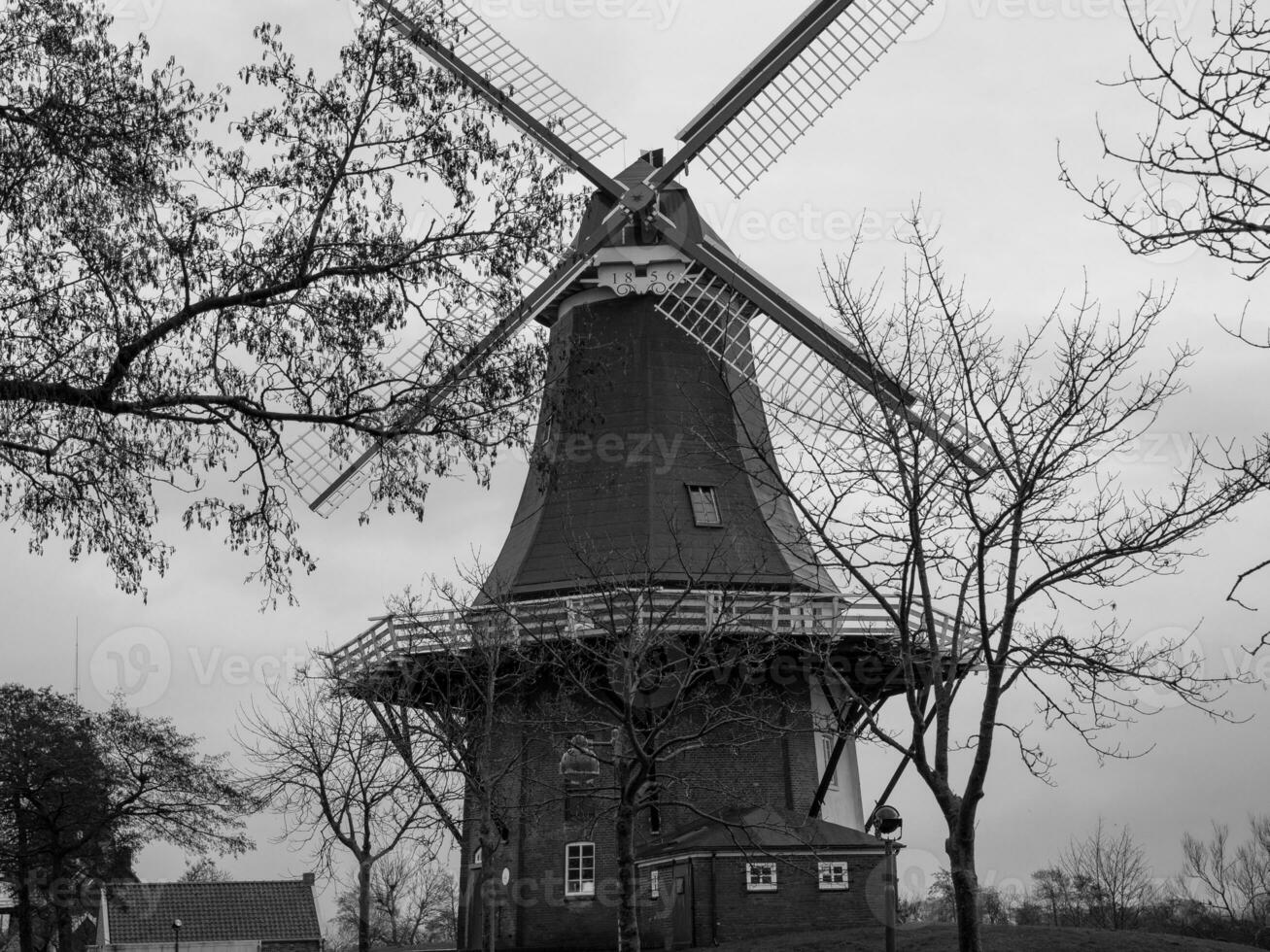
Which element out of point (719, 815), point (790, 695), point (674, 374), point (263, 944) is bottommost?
point (263, 944)

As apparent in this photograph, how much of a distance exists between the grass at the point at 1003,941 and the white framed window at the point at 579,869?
3.77 metres

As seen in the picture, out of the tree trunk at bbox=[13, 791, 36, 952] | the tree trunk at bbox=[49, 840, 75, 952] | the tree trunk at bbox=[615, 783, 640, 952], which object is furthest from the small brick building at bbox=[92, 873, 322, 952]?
the tree trunk at bbox=[615, 783, 640, 952]

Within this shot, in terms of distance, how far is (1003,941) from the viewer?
2397 centimetres

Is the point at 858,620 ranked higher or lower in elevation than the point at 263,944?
higher

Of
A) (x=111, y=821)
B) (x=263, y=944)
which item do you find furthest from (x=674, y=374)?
(x=263, y=944)

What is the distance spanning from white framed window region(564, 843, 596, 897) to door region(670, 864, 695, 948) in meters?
1.90

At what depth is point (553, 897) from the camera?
28.7 m

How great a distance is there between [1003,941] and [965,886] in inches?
398

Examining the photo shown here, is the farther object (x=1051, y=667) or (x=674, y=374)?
(x=674, y=374)

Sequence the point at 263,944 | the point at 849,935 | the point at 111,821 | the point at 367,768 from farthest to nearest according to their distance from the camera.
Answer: the point at 263,944 < the point at 111,821 < the point at 367,768 < the point at 849,935

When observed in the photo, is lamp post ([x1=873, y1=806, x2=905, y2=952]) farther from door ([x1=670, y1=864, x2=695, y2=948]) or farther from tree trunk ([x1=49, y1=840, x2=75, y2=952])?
tree trunk ([x1=49, y1=840, x2=75, y2=952])

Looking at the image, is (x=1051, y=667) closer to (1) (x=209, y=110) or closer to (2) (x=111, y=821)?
(1) (x=209, y=110)

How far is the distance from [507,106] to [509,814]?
15.4 meters

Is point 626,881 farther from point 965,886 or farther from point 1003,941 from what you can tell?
point 965,886
